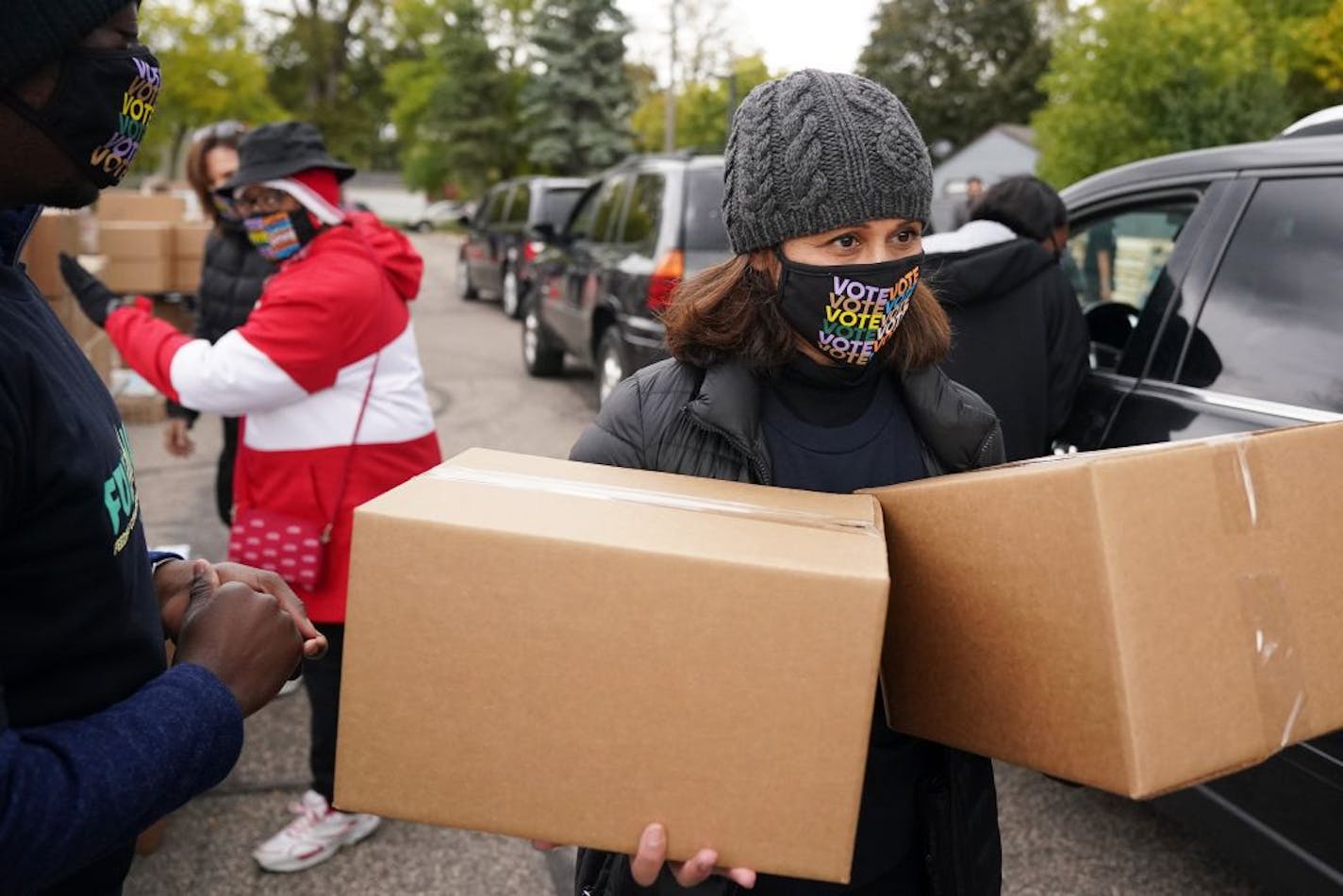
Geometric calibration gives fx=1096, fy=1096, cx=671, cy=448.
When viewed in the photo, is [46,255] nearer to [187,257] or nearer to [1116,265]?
[187,257]

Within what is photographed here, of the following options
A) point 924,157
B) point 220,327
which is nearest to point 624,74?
point 220,327

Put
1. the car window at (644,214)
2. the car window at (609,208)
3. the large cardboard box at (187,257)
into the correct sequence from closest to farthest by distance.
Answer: the car window at (644,214)
the large cardboard box at (187,257)
the car window at (609,208)

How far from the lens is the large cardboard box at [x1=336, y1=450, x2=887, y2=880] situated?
122 centimetres

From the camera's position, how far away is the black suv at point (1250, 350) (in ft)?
7.32

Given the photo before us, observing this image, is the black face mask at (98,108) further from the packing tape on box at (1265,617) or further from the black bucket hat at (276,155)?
the black bucket hat at (276,155)

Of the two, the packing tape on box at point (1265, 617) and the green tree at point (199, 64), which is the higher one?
the green tree at point (199, 64)

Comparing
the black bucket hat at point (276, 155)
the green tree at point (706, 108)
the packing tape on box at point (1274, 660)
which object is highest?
the green tree at point (706, 108)

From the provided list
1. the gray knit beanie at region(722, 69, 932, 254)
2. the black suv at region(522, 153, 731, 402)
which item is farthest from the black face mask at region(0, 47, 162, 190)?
the black suv at region(522, 153, 731, 402)

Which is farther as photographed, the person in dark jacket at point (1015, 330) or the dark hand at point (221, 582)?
the person in dark jacket at point (1015, 330)

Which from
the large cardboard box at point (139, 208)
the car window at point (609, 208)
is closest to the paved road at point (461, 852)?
the car window at point (609, 208)

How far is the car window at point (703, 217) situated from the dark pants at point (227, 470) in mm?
3190

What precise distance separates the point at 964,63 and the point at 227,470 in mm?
55663

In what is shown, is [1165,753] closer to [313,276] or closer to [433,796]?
[433,796]

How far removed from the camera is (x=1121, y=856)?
10.1ft
